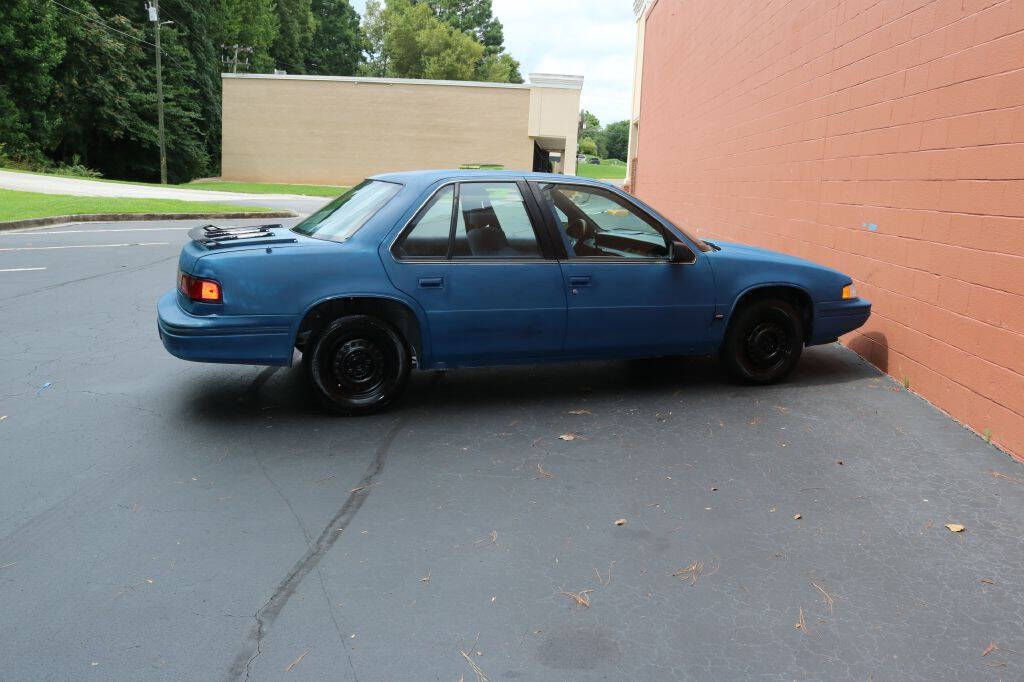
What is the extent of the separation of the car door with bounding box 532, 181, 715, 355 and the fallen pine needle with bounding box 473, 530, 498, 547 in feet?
7.39

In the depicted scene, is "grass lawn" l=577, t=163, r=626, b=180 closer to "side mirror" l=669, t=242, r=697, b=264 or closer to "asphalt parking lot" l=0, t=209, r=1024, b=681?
"side mirror" l=669, t=242, r=697, b=264

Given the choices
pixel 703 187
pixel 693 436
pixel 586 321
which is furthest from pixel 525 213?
pixel 703 187

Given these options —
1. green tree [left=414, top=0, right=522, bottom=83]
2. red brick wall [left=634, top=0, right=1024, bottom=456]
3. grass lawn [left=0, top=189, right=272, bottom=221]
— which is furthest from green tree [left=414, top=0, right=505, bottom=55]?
red brick wall [left=634, top=0, right=1024, bottom=456]

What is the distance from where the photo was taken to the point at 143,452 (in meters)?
5.02

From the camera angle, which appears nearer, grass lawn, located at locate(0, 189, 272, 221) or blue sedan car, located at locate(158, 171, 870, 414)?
blue sedan car, located at locate(158, 171, 870, 414)

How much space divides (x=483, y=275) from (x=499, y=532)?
7.22 ft

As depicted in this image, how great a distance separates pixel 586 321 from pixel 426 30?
80.9m

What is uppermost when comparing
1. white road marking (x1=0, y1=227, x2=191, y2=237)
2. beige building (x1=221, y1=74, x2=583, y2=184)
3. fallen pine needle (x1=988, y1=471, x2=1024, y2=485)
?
beige building (x1=221, y1=74, x2=583, y2=184)

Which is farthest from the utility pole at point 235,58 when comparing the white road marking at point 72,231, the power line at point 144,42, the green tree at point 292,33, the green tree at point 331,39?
the white road marking at point 72,231

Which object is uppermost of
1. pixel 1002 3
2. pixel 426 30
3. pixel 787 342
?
pixel 426 30

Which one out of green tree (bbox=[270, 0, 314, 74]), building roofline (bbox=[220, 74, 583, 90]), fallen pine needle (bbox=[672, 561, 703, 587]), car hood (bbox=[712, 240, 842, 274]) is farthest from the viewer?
green tree (bbox=[270, 0, 314, 74])

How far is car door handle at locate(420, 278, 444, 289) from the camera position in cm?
570

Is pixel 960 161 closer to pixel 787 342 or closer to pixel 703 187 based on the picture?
Answer: pixel 787 342

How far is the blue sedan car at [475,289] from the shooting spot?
547cm
